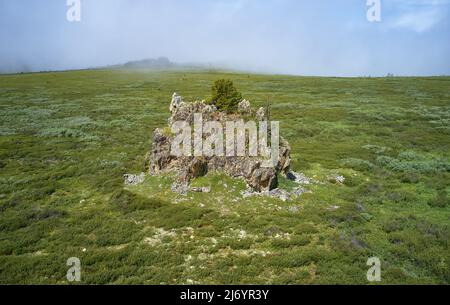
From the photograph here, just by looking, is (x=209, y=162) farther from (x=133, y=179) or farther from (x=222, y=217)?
(x=133, y=179)

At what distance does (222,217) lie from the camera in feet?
→ 61.7

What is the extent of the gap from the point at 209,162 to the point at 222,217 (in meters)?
5.13

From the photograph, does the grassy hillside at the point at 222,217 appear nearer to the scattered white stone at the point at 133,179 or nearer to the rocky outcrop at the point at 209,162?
the rocky outcrop at the point at 209,162

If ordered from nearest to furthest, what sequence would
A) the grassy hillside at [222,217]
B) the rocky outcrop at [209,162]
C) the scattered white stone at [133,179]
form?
the grassy hillside at [222,217] → the rocky outcrop at [209,162] → the scattered white stone at [133,179]

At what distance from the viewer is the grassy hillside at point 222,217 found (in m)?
14.3

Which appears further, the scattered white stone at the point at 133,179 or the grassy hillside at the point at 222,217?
the scattered white stone at the point at 133,179

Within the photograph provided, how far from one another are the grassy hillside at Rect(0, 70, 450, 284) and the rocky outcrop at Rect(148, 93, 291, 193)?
2.76ft

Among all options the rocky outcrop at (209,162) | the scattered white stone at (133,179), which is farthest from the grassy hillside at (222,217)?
the scattered white stone at (133,179)

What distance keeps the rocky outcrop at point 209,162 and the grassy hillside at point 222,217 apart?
84cm

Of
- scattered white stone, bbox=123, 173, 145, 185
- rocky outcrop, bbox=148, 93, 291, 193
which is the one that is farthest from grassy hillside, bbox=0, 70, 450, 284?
scattered white stone, bbox=123, 173, 145, 185
